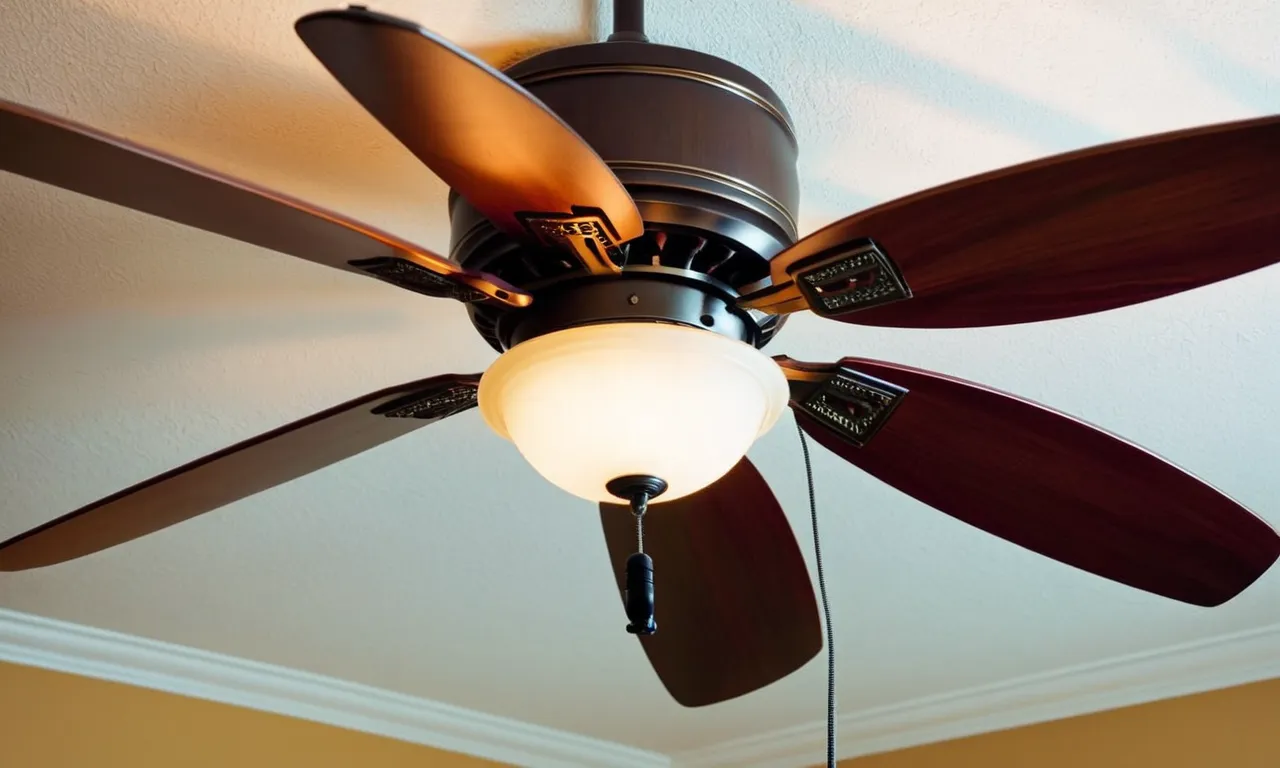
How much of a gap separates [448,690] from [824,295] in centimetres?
187

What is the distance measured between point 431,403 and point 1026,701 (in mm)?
1863

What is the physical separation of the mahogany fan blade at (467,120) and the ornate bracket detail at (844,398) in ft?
0.66

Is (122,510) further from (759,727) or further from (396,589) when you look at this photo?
(759,727)

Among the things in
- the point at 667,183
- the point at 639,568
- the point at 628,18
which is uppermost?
the point at 628,18

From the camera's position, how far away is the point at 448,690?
2.47 metres

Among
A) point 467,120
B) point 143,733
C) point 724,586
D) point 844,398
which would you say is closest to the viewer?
point 467,120

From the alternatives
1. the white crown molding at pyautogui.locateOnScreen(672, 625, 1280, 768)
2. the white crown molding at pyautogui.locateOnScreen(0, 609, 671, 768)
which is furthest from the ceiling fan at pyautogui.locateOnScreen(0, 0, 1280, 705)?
the white crown molding at pyautogui.locateOnScreen(672, 625, 1280, 768)

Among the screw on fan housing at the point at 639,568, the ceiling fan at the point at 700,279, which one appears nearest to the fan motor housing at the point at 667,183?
the ceiling fan at the point at 700,279

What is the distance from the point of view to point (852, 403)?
92 centimetres

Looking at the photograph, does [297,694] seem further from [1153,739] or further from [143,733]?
[1153,739]

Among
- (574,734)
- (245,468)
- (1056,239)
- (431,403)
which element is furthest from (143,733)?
(1056,239)

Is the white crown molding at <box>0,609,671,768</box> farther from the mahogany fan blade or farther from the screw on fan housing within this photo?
the mahogany fan blade

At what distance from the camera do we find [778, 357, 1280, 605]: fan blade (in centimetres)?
88

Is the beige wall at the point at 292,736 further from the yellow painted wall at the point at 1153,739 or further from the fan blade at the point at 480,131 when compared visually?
the fan blade at the point at 480,131
